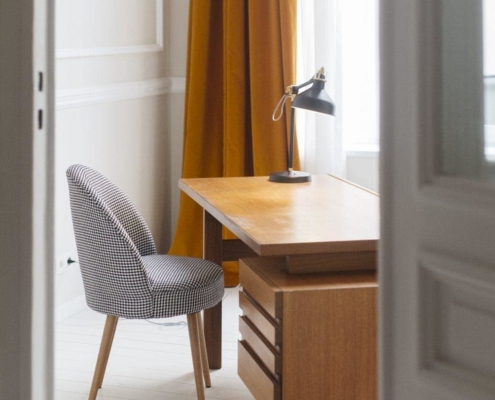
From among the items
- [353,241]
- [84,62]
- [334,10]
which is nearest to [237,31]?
[334,10]

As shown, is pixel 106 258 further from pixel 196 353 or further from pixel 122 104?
pixel 122 104

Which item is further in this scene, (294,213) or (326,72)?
(326,72)

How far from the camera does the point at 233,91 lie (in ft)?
15.9

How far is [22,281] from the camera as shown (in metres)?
1.54

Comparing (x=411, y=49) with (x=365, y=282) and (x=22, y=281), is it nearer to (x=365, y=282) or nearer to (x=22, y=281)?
(x=22, y=281)

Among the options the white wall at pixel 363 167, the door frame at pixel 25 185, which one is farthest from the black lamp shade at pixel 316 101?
the door frame at pixel 25 185

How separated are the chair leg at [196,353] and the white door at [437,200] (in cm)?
175

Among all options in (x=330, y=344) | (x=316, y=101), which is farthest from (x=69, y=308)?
(x=330, y=344)

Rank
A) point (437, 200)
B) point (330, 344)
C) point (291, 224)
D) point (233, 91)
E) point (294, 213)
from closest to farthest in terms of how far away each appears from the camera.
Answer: point (437, 200)
point (330, 344)
point (291, 224)
point (294, 213)
point (233, 91)

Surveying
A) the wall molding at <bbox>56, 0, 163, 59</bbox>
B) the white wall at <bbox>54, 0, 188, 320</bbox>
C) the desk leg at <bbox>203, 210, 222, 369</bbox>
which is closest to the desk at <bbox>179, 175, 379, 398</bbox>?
the desk leg at <bbox>203, 210, 222, 369</bbox>

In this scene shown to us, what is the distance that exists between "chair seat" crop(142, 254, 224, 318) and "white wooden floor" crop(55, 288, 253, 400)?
413mm

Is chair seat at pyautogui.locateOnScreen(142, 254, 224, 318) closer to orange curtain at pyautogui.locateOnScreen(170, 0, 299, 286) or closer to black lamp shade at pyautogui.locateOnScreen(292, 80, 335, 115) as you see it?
black lamp shade at pyautogui.locateOnScreen(292, 80, 335, 115)

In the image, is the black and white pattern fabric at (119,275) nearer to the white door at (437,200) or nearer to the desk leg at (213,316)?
the desk leg at (213,316)

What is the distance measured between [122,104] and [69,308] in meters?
1.05
